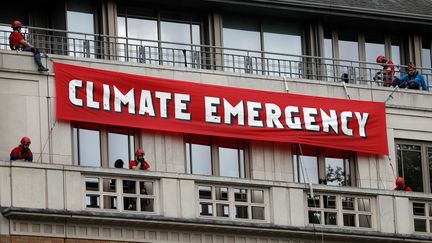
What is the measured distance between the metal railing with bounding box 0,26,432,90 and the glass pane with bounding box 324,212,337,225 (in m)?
4.98

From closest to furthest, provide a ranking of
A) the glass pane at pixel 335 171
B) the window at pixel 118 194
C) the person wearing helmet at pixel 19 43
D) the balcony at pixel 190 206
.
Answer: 1. the balcony at pixel 190 206
2. the window at pixel 118 194
3. the person wearing helmet at pixel 19 43
4. the glass pane at pixel 335 171

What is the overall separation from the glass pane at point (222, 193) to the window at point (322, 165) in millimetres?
3102

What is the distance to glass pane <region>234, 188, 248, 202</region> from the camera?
2874 inches

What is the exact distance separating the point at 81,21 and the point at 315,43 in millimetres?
8014

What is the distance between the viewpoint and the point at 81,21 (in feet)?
246

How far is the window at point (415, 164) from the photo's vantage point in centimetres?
7694

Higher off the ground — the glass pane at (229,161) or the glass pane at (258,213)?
the glass pane at (229,161)

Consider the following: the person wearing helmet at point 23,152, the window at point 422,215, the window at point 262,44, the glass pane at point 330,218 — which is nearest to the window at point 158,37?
the window at point 262,44

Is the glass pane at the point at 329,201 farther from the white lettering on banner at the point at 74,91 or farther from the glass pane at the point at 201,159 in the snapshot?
the white lettering on banner at the point at 74,91

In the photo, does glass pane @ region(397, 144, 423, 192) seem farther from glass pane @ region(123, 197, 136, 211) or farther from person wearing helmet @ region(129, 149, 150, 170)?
glass pane @ region(123, 197, 136, 211)

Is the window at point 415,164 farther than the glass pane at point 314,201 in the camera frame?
Yes

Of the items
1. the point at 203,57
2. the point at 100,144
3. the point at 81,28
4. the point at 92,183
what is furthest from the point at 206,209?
the point at 81,28

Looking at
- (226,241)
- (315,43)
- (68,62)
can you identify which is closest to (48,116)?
(68,62)

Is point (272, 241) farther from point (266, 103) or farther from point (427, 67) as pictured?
point (427, 67)
